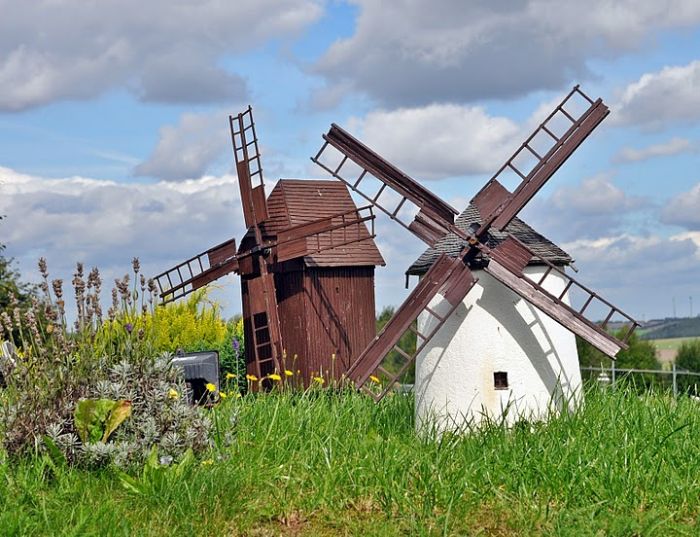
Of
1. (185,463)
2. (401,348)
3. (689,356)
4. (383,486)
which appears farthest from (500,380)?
(689,356)

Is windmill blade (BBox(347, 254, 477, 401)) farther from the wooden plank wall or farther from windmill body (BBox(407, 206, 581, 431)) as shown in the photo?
the wooden plank wall

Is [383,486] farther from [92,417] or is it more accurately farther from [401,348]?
[401,348]

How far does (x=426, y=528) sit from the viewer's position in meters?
7.68

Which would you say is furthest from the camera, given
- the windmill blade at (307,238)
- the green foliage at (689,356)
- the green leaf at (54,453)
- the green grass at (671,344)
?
the green grass at (671,344)

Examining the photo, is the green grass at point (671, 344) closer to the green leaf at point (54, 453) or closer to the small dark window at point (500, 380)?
the small dark window at point (500, 380)

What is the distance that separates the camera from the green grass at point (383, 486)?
25.4ft

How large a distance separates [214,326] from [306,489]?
1326 centimetres

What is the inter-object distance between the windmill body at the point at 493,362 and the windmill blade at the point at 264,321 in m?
5.20

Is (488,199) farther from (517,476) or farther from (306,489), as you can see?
(306,489)

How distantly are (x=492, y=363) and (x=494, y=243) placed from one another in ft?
4.39

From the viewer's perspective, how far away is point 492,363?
10102 millimetres

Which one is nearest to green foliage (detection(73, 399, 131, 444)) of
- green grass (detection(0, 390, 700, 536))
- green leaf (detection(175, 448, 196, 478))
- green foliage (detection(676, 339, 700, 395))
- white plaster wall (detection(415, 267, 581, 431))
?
green grass (detection(0, 390, 700, 536))

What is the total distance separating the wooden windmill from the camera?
50.9 feet

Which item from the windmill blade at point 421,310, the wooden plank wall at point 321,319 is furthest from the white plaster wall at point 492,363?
the wooden plank wall at point 321,319
